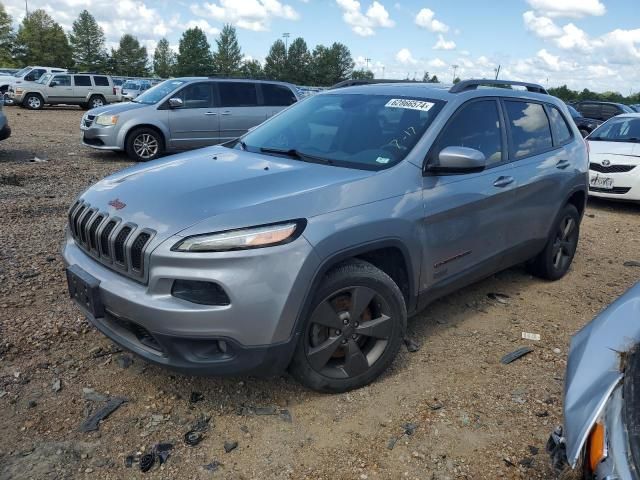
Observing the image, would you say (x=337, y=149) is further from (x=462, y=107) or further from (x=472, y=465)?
(x=472, y=465)

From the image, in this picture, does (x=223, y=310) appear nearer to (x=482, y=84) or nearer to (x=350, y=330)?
(x=350, y=330)

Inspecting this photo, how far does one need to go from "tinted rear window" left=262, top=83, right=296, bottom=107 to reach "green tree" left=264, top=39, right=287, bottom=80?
303 ft

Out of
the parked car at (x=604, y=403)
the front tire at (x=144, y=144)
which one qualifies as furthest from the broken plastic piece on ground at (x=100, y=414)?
the front tire at (x=144, y=144)

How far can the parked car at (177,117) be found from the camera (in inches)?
414

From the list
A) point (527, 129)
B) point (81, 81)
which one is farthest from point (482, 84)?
point (81, 81)

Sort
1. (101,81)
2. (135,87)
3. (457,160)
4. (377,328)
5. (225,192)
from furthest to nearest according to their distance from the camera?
1. (135,87)
2. (101,81)
3. (457,160)
4. (377,328)
5. (225,192)

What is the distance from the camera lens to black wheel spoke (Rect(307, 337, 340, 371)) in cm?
284

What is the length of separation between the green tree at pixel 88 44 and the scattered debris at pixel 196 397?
297ft

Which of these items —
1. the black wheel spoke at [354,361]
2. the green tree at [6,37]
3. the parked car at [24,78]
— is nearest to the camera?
the black wheel spoke at [354,361]

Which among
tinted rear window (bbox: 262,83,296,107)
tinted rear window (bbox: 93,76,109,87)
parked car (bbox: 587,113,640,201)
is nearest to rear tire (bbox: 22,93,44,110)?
tinted rear window (bbox: 93,76,109,87)

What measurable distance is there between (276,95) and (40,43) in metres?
72.9

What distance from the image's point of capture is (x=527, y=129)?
4.36 meters

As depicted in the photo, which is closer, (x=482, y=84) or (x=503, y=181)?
(x=503, y=181)

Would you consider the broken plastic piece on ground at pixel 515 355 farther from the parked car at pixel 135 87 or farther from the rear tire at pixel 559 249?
the parked car at pixel 135 87
